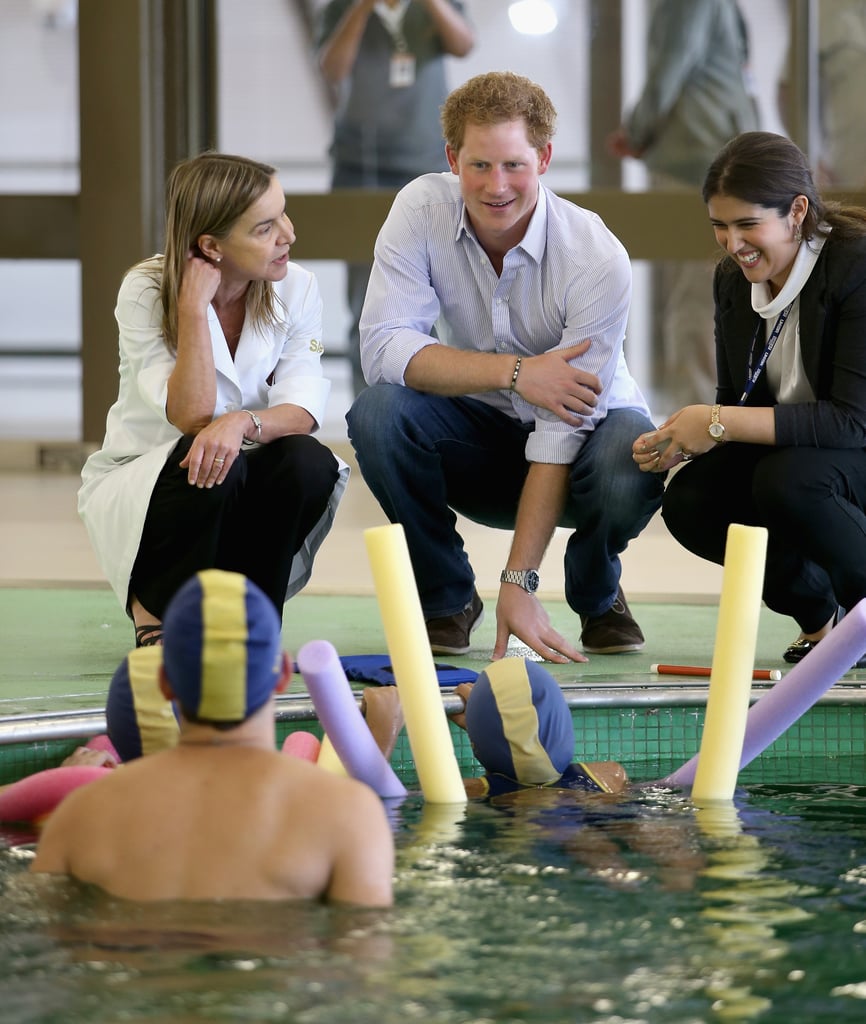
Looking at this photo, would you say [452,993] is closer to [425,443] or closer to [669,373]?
[425,443]

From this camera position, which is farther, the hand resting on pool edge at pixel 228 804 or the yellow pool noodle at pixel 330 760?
the yellow pool noodle at pixel 330 760

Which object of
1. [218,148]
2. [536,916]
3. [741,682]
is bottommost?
[536,916]

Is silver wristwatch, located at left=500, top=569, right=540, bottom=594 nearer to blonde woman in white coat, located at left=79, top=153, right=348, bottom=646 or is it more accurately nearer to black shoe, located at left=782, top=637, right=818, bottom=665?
blonde woman in white coat, located at left=79, top=153, right=348, bottom=646

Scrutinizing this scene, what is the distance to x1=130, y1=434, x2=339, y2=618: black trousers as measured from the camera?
2795 mm

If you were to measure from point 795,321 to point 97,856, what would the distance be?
5.81 ft

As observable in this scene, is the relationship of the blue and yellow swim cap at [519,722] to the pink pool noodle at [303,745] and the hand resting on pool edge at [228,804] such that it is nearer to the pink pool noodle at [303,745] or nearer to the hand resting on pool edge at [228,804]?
the pink pool noodle at [303,745]

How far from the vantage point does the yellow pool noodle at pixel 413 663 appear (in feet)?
6.56

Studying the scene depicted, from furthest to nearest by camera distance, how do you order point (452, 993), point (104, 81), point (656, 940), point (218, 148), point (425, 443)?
point (218, 148), point (104, 81), point (425, 443), point (656, 940), point (452, 993)

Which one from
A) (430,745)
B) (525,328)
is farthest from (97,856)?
(525,328)

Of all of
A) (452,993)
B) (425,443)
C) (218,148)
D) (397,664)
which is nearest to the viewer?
(452,993)

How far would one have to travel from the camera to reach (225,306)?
2969 mm

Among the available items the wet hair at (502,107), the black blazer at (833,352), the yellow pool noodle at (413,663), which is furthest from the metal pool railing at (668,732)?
the wet hair at (502,107)

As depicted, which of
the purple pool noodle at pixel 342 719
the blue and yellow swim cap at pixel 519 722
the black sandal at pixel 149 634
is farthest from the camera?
the black sandal at pixel 149 634

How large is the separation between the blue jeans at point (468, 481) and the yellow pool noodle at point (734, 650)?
0.87m
